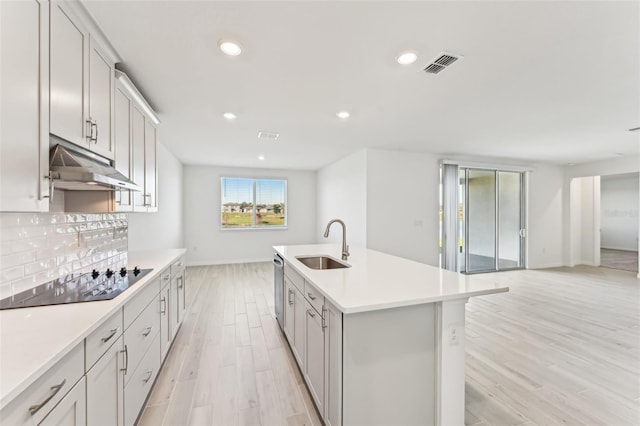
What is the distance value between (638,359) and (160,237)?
606cm

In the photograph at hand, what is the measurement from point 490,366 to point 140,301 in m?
2.90

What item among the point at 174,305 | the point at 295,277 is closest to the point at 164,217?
the point at 174,305

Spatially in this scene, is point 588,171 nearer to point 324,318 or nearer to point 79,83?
point 324,318

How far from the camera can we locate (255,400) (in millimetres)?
1951

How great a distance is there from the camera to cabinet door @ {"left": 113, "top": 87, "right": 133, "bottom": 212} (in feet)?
6.66

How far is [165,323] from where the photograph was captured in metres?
2.36

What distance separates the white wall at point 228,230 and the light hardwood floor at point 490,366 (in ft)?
9.31

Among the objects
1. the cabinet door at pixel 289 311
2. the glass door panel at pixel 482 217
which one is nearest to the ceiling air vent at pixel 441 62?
the cabinet door at pixel 289 311

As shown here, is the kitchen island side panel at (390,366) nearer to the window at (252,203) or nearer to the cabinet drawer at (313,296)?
the cabinet drawer at (313,296)

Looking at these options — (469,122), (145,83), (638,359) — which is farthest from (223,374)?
(469,122)

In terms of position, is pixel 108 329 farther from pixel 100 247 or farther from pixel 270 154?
pixel 270 154

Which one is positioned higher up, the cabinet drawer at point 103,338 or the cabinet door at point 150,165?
the cabinet door at point 150,165

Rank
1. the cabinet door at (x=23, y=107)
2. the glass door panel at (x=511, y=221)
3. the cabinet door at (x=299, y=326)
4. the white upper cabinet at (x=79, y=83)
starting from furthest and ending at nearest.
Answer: the glass door panel at (x=511, y=221) → the cabinet door at (x=299, y=326) → the white upper cabinet at (x=79, y=83) → the cabinet door at (x=23, y=107)

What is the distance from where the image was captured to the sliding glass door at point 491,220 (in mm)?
5926
